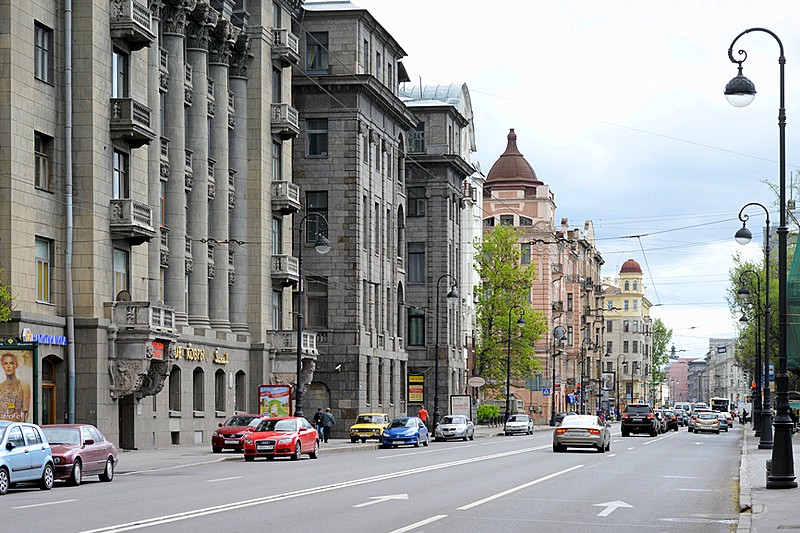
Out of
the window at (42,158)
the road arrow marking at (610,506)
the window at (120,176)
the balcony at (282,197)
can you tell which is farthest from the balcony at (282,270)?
the road arrow marking at (610,506)

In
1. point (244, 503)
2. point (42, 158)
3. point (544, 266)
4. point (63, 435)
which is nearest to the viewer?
point (244, 503)

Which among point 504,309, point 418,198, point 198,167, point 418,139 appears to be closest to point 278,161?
point 198,167

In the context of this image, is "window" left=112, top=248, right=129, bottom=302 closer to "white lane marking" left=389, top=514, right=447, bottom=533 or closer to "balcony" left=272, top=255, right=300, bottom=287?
"balcony" left=272, top=255, right=300, bottom=287

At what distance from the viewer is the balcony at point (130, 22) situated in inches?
1747

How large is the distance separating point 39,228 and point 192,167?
14222 mm

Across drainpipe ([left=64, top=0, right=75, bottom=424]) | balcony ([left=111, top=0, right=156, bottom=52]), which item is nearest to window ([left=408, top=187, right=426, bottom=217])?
balcony ([left=111, top=0, right=156, bottom=52])

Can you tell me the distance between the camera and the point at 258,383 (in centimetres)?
5966

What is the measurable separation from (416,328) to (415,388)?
22.9 feet

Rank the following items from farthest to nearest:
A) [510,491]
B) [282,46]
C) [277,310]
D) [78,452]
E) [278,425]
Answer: [277,310]
[282,46]
[278,425]
[78,452]
[510,491]

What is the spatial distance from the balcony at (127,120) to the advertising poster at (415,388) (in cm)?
4248

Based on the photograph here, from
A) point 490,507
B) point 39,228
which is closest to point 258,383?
point 39,228

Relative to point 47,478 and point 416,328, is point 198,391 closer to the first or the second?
point 47,478

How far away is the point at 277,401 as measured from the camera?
50.8 metres

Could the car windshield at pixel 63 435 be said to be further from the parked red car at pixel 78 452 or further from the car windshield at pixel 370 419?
the car windshield at pixel 370 419
